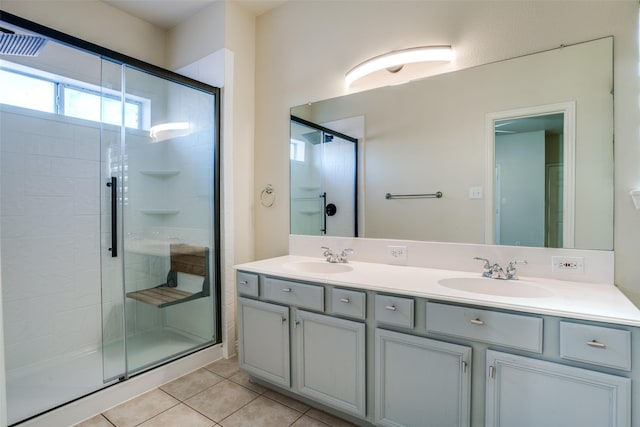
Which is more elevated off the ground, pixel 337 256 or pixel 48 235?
pixel 48 235

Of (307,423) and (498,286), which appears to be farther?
(307,423)

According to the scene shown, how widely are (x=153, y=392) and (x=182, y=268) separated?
3.19 feet

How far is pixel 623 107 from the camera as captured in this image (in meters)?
1.45

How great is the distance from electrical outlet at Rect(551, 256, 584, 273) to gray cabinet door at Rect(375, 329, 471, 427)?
0.70 meters

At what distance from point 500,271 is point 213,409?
1849 millimetres

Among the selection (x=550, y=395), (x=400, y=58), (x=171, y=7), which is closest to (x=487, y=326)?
(x=550, y=395)

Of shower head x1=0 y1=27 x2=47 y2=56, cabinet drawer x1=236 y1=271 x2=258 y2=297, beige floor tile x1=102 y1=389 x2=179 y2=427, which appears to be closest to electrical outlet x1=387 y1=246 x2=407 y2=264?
cabinet drawer x1=236 y1=271 x2=258 y2=297

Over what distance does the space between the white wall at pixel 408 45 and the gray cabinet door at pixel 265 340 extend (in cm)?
68

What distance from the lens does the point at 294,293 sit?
71.3 inches

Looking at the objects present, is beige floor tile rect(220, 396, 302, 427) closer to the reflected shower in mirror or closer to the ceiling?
the reflected shower in mirror

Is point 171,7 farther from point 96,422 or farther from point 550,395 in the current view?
point 550,395

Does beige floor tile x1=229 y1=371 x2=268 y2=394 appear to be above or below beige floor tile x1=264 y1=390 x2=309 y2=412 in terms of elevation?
below

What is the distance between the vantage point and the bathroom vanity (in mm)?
1110

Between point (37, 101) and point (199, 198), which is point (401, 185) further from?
point (37, 101)
